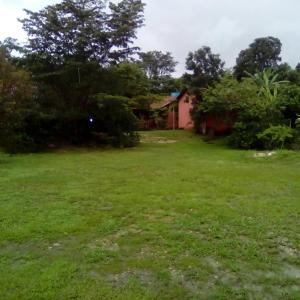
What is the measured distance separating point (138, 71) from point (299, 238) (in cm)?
1564

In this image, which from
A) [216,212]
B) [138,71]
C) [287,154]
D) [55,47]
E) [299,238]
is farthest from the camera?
[138,71]

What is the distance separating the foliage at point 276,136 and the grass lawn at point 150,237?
7.86 m

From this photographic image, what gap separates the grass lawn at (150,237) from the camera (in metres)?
3.57

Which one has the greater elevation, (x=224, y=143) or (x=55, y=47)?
(x=55, y=47)

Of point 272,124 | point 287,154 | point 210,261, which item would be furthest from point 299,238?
point 272,124

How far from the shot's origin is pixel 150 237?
4.93 m

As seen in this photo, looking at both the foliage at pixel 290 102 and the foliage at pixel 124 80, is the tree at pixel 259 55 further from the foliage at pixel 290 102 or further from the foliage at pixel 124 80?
the foliage at pixel 124 80

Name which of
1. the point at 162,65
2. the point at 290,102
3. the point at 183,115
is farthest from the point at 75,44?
the point at 162,65

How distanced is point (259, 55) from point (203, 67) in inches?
328

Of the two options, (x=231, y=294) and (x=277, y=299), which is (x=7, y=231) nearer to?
(x=231, y=294)

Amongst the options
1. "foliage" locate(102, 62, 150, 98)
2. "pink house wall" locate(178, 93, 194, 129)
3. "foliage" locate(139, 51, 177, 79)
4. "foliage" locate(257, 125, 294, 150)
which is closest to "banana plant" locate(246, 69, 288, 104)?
"foliage" locate(257, 125, 294, 150)

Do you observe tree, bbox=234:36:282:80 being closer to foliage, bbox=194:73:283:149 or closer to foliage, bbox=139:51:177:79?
foliage, bbox=194:73:283:149

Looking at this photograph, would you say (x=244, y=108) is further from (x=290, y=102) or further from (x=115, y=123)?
(x=115, y=123)

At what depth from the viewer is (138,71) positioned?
1956cm
